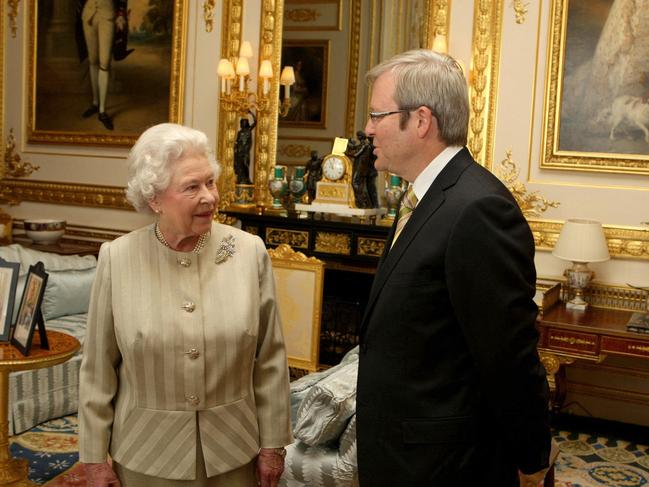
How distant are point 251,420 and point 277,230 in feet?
12.5

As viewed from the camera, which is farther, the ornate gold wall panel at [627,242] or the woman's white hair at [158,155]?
the ornate gold wall panel at [627,242]

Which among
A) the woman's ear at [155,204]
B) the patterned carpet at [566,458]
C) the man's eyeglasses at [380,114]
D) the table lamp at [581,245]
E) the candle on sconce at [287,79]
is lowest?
the patterned carpet at [566,458]

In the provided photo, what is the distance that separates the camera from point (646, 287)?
506 centimetres

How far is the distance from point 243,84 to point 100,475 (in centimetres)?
449

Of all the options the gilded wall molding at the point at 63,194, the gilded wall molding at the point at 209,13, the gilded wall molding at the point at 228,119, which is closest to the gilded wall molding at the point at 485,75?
the gilded wall molding at the point at 228,119

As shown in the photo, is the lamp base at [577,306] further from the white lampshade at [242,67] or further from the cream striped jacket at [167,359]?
the cream striped jacket at [167,359]

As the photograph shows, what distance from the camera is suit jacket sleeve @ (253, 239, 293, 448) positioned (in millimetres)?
2340

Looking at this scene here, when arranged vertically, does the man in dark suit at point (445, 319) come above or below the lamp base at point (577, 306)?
above

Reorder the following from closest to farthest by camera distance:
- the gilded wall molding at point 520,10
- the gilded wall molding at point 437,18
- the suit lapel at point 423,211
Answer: the suit lapel at point 423,211
the gilded wall molding at point 520,10
the gilded wall molding at point 437,18

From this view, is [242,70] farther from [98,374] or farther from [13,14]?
[98,374]

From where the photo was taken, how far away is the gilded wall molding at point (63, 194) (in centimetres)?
730

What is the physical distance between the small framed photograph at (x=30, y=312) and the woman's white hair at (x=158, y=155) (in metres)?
1.56

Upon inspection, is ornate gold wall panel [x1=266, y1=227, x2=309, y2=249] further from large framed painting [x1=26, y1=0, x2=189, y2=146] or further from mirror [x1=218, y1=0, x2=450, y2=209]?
large framed painting [x1=26, y1=0, x2=189, y2=146]

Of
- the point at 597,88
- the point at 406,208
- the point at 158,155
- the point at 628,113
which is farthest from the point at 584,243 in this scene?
the point at 158,155
